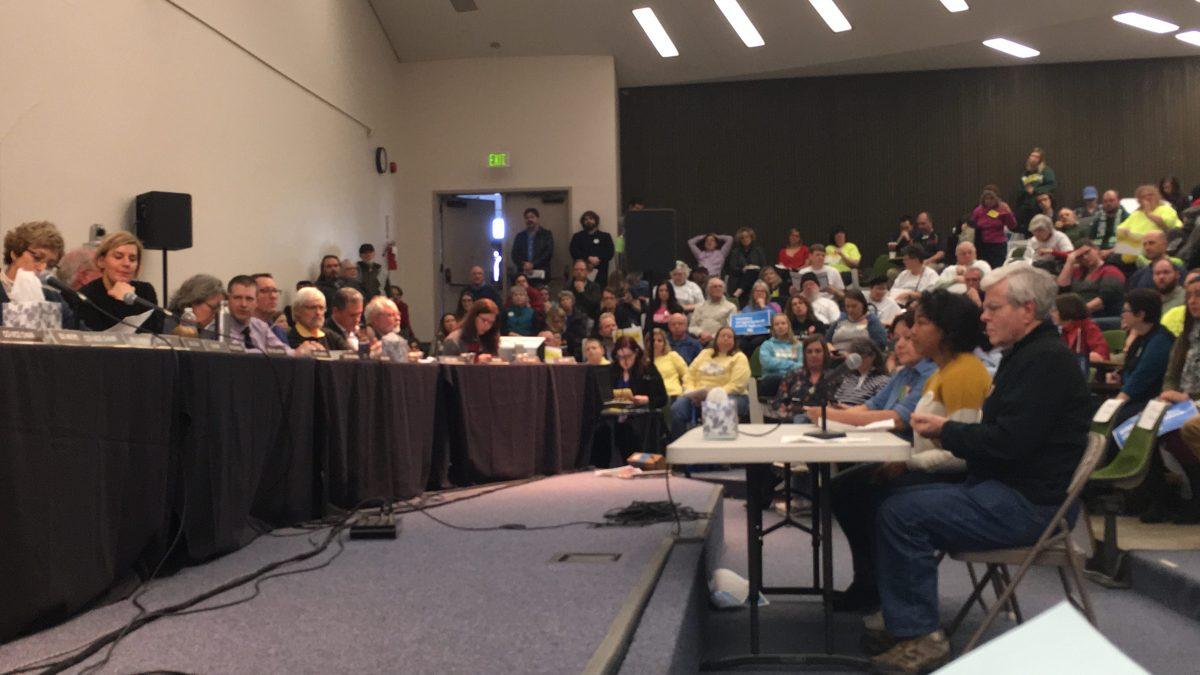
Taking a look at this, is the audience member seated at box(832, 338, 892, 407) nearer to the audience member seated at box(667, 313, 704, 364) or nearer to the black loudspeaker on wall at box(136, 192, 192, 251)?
the audience member seated at box(667, 313, 704, 364)

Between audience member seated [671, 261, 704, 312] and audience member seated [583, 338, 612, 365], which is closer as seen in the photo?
audience member seated [583, 338, 612, 365]

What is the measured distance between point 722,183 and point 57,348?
12764mm

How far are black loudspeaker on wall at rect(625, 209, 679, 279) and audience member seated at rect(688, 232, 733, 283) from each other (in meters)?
6.19

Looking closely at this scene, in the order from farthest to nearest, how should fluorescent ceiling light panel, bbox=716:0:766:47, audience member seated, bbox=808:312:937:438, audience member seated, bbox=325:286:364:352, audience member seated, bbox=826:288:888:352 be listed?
fluorescent ceiling light panel, bbox=716:0:766:47 → audience member seated, bbox=826:288:888:352 → audience member seated, bbox=325:286:364:352 → audience member seated, bbox=808:312:937:438

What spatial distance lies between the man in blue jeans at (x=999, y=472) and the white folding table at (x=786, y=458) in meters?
0.15

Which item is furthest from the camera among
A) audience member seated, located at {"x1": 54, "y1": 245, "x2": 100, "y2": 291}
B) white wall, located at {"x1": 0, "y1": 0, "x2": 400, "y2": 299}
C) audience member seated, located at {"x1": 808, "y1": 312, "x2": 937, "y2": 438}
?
white wall, located at {"x1": 0, "y1": 0, "x2": 400, "y2": 299}

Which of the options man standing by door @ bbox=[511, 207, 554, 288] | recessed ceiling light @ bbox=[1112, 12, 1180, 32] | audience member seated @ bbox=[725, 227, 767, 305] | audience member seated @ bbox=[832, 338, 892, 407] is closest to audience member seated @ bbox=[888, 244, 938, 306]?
audience member seated @ bbox=[725, 227, 767, 305]

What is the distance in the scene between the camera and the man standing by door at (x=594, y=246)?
510 inches

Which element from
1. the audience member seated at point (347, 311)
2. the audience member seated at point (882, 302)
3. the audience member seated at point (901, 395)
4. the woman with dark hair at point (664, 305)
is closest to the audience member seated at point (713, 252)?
the woman with dark hair at point (664, 305)

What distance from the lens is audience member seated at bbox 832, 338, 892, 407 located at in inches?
244

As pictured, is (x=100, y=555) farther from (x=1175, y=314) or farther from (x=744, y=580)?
(x=1175, y=314)

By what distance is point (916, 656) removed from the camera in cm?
298

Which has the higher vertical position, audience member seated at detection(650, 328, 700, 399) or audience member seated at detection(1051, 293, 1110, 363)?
audience member seated at detection(1051, 293, 1110, 363)

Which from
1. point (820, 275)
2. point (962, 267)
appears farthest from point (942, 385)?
point (820, 275)
